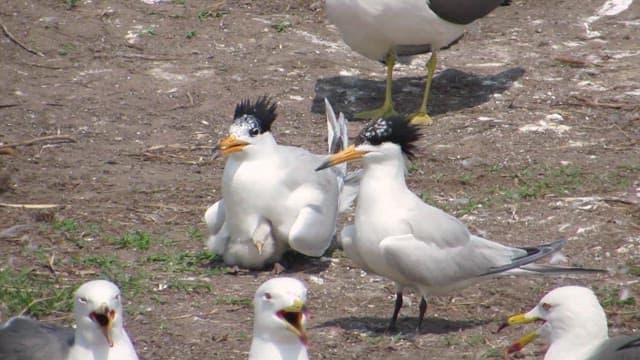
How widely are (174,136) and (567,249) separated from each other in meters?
3.40

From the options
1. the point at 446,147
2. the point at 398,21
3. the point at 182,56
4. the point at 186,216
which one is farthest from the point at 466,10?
the point at 186,216

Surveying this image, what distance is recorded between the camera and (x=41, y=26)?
11875 millimetres

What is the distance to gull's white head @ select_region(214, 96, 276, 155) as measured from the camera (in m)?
7.38

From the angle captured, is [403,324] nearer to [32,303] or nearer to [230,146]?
[230,146]

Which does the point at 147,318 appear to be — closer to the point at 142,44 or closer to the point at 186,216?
the point at 186,216

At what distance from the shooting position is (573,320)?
17.7 ft

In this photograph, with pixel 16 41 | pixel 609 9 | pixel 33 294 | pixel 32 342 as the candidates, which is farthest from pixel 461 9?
pixel 32 342

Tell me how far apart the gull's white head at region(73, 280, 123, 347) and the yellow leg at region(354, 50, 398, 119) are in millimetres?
5170

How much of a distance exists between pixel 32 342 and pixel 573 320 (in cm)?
225

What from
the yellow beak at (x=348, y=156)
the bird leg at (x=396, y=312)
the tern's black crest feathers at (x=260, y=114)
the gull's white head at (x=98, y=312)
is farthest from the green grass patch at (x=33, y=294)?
the bird leg at (x=396, y=312)

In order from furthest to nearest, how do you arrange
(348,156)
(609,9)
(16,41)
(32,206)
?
(609,9)
(16,41)
(32,206)
(348,156)

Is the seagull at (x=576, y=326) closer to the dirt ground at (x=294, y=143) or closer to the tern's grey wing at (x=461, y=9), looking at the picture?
the dirt ground at (x=294, y=143)

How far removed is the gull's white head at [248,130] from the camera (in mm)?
7383

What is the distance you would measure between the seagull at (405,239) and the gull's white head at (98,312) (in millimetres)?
1536
